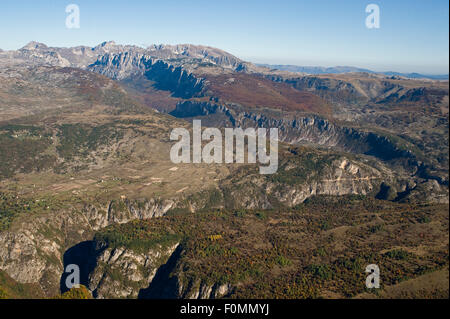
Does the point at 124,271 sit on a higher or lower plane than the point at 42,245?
lower

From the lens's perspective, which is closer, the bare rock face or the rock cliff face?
the rock cliff face

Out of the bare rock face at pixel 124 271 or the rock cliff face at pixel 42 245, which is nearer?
the rock cliff face at pixel 42 245

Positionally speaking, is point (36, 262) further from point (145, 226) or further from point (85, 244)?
point (145, 226)

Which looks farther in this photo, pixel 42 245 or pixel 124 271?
pixel 42 245

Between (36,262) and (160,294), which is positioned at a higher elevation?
(36,262)

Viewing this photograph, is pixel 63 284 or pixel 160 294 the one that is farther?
pixel 63 284
